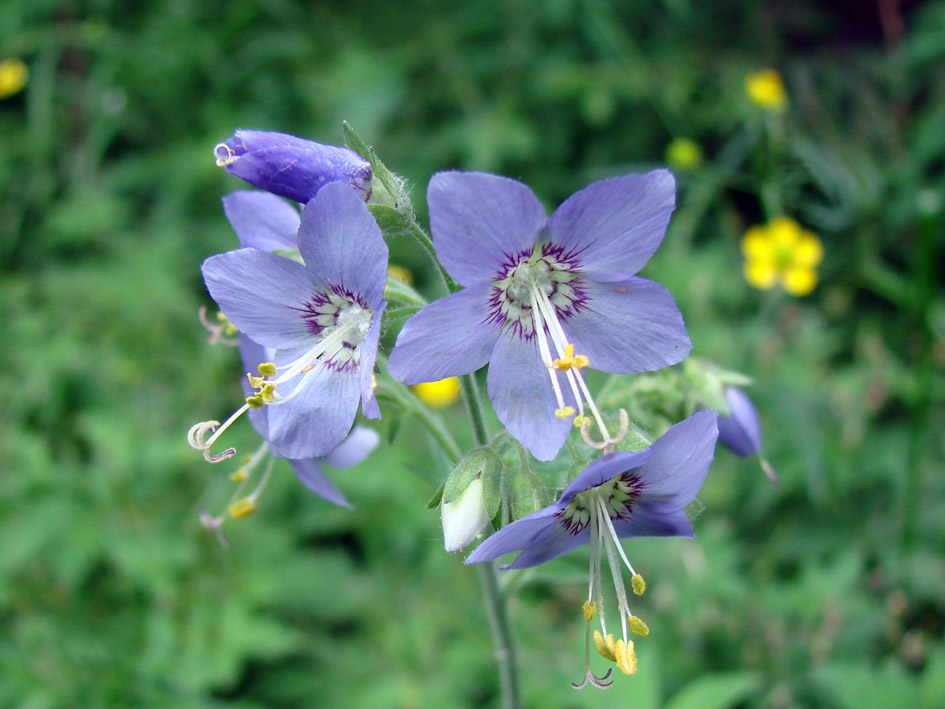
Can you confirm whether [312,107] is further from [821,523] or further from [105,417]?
[821,523]

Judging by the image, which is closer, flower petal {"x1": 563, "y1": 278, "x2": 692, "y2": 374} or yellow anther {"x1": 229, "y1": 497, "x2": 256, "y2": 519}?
flower petal {"x1": 563, "y1": 278, "x2": 692, "y2": 374}

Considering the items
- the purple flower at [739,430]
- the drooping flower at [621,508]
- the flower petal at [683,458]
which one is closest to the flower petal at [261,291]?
the drooping flower at [621,508]

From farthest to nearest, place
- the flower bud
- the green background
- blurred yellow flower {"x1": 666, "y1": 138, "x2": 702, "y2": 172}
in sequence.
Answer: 1. blurred yellow flower {"x1": 666, "y1": 138, "x2": 702, "y2": 172}
2. the green background
3. the flower bud

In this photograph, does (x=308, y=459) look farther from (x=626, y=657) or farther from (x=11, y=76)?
(x=11, y=76)

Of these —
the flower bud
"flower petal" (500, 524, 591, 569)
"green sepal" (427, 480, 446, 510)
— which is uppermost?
the flower bud

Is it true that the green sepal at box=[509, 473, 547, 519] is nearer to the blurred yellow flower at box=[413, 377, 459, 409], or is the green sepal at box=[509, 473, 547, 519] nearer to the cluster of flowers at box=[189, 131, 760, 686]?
the cluster of flowers at box=[189, 131, 760, 686]

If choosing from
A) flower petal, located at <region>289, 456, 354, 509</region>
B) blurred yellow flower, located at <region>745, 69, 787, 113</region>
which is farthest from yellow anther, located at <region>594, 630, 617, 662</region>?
blurred yellow flower, located at <region>745, 69, 787, 113</region>
